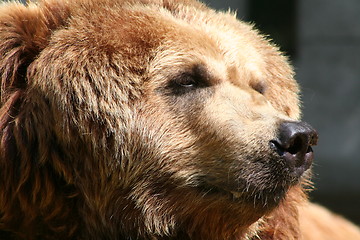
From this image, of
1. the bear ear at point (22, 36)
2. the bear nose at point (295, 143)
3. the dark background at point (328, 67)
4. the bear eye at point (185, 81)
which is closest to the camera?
the bear nose at point (295, 143)

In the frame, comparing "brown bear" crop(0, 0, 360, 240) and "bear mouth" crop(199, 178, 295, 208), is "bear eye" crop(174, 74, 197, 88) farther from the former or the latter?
"bear mouth" crop(199, 178, 295, 208)

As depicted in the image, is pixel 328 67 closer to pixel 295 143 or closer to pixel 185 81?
pixel 185 81

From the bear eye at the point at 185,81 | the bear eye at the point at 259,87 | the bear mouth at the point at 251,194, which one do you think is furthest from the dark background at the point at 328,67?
the bear mouth at the point at 251,194

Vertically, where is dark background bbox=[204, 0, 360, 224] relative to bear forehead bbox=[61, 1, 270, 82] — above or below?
below

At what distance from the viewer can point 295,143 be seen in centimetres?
314

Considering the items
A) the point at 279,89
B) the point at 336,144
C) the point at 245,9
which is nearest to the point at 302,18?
the point at 245,9

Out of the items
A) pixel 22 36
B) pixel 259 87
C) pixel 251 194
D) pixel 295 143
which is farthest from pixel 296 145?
pixel 22 36

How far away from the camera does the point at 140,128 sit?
3281 millimetres

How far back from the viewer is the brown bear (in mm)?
3197

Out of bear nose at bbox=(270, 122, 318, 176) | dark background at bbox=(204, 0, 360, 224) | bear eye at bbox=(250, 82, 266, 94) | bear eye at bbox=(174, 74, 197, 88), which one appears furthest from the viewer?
dark background at bbox=(204, 0, 360, 224)

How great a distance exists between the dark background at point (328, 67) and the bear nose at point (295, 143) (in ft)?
18.1

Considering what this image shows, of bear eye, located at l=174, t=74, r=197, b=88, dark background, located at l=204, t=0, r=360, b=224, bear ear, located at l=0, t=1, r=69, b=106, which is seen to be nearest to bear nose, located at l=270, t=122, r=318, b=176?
bear eye, located at l=174, t=74, r=197, b=88

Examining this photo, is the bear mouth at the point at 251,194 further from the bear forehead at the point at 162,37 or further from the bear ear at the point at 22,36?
the bear ear at the point at 22,36

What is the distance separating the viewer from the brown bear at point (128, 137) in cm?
320
